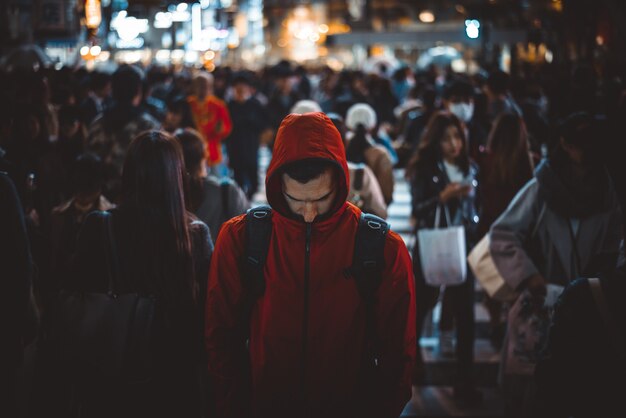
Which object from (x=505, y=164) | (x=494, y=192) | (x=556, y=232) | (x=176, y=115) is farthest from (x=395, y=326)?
(x=176, y=115)

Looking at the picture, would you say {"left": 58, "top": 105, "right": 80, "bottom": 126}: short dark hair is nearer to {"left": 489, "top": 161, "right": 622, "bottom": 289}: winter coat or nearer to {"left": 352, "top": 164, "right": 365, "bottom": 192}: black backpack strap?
{"left": 352, "top": 164, "right": 365, "bottom": 192}: black backpack strap

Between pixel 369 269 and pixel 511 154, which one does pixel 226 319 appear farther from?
pixel 511 154

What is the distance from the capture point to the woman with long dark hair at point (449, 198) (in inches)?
239

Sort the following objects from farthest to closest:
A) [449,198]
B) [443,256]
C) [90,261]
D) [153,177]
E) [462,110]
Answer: [462,110] < [449,198] < [443,256] < [153,177] < [90,261]

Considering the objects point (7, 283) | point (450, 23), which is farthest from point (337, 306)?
point (450, 23)

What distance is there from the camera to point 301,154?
114 inches

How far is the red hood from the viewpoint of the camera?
2.92m

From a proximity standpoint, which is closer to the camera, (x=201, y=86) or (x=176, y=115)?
(x=176, y=115)

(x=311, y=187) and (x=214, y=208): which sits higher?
(x=311, y=187)

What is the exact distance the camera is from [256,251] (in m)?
2.98

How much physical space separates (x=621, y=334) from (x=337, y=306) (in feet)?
3.31

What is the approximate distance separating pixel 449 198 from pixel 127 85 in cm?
344

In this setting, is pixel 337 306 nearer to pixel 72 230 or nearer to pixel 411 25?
pixel 72 230

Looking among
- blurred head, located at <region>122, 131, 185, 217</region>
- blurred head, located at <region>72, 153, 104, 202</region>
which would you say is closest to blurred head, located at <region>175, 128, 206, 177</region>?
blurred head, located at <region>72, 153, 104, 202</region>
